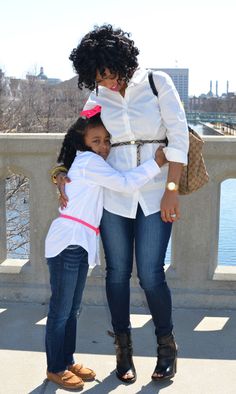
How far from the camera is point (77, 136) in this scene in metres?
2.89

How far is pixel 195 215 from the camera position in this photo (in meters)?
3.98

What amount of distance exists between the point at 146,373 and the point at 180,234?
1.22 meters

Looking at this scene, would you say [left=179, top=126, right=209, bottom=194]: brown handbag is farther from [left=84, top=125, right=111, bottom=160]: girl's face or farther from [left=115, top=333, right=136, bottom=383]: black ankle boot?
[left=115, top=333, right=136, bottom=383]: black ankle boot

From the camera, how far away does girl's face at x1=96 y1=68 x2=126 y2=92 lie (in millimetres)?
2695

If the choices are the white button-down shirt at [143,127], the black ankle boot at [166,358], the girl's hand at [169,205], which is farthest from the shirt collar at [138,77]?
the black ankle boot at [166,358]

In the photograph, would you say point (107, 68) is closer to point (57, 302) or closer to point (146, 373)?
point (57, 302)

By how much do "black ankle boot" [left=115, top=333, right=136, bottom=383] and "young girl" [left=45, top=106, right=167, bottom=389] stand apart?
0.23 metres

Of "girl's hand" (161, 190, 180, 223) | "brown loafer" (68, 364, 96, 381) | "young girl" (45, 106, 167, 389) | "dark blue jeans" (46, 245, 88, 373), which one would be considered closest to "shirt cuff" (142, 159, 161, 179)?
"young girl" (45, 106, 167, 389)

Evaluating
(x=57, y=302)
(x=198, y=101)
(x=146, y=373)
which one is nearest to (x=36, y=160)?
(x=57, y=302)

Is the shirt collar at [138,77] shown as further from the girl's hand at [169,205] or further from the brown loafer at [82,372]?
the brown loafer at [82,372]

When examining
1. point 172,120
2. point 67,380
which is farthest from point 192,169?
point 67,380

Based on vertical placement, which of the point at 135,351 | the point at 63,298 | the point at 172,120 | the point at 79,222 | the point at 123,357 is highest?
the point at 172,120

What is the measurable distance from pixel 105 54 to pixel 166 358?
1.66 meters

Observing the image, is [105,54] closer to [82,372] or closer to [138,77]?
[138,77]
